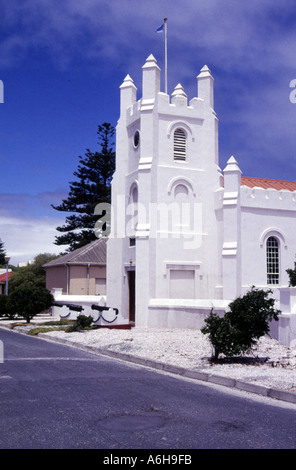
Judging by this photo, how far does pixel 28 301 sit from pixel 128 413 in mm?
22723

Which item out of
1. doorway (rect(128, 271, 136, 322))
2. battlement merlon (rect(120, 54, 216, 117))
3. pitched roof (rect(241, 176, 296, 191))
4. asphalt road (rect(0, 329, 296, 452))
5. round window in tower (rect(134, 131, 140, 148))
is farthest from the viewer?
pitched roof (rect(241, 176, 296, 191))

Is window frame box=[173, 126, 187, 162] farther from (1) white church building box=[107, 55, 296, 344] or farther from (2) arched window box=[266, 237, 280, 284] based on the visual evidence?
(2) arched window box=[266, 237, 280, 284]

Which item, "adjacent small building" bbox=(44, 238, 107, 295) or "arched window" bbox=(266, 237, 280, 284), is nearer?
"arched window" bbox=(266, 237, 280, 284)

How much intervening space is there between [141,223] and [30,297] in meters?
8.85

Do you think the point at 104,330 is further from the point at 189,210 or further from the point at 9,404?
the point at 9,404

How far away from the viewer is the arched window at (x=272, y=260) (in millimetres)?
26047

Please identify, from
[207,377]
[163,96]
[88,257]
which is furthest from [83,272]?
[207,377]

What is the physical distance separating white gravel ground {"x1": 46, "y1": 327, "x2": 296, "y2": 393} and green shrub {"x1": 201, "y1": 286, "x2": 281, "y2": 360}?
471 mm

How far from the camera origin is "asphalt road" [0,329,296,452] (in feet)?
19.9

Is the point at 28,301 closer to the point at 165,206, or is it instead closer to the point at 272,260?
the point at 165,206

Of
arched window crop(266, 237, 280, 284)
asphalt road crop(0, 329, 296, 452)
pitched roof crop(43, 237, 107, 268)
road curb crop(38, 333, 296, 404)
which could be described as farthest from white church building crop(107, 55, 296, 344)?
pitched roof crop(43, 237, 107, 268)

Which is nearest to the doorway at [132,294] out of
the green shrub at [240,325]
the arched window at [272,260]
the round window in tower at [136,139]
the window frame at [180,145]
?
the window frame at [180,145]
